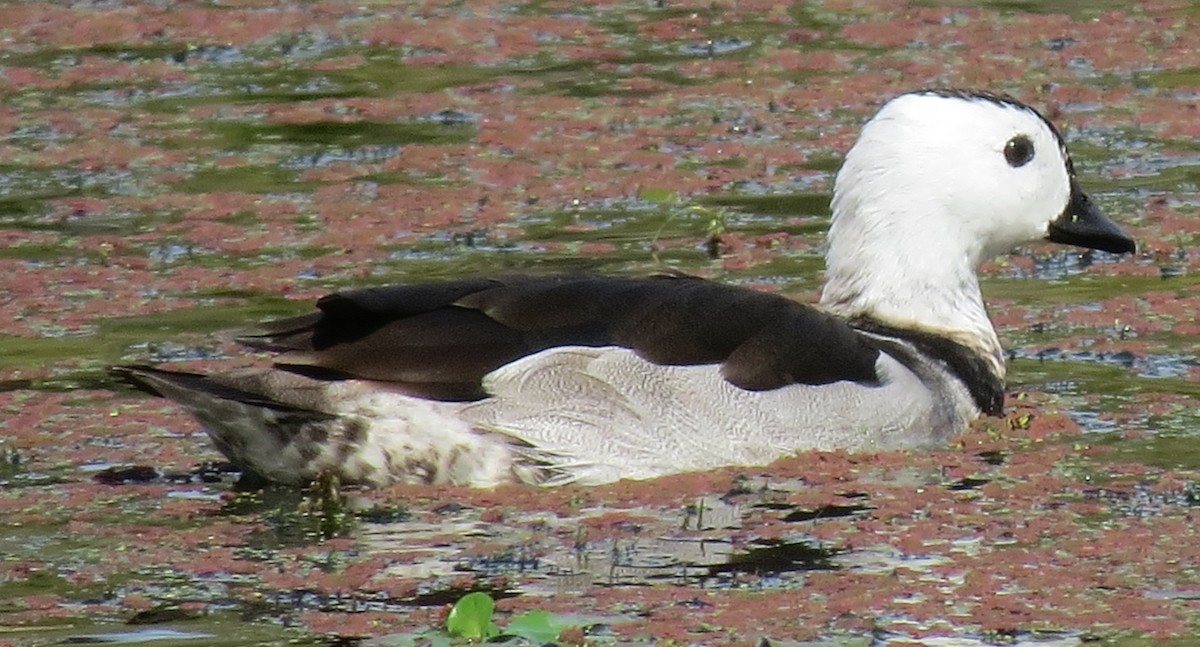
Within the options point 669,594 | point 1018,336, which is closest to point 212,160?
point 1018,336

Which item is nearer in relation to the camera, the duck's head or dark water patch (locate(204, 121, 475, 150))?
the duck's head

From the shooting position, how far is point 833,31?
48.1ft

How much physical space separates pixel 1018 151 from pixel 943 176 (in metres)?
0.35

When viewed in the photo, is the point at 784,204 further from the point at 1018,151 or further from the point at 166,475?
the point at 166,475

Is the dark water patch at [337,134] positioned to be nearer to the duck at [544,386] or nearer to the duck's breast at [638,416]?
the duck at [544,386]

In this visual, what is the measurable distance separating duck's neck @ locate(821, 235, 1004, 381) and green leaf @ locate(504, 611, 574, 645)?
2819 millimetres

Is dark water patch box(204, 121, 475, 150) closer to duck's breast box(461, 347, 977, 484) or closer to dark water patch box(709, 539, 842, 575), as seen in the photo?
duck's breast box(461, 347, 977, 484)

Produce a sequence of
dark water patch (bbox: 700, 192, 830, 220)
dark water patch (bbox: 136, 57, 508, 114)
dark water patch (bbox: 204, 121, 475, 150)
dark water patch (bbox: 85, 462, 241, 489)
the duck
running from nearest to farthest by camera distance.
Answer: the duck < dark water patch (bbox: 85, 462, 241, 489) < dark water patch (bbox: 700, 192, 830, 220) < dark water patch (bbox: 204, 121, 475, 150) < dark water patch (bbox: 136, 57, 508, 114)

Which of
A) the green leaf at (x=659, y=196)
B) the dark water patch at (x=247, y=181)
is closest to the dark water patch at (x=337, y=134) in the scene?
the dark water patch at (x=247, y=181)

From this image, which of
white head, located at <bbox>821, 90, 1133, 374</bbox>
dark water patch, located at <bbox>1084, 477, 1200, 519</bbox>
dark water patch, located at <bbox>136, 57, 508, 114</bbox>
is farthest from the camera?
dark water patch, located at <bbox>136, 57, 508, 114</bbox>

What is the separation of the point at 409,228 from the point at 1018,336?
109 inches

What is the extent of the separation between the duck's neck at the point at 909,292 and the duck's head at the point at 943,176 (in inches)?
0.7

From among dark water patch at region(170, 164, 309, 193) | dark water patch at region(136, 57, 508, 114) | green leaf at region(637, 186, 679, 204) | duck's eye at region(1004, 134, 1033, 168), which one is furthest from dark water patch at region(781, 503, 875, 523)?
dark water patch at region(136, 57, 508, 114)

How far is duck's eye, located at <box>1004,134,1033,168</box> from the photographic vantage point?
9.09 metres
